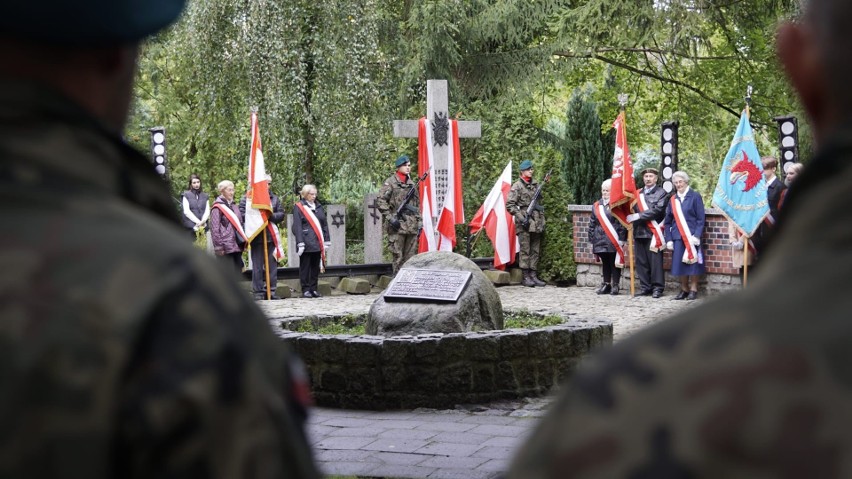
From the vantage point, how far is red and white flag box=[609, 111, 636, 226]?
18.6 metres

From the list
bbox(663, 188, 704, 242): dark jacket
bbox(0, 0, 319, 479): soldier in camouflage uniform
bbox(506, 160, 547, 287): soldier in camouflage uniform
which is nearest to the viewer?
bbox(0, 0, 319, 479): soldier in camouflage uniform

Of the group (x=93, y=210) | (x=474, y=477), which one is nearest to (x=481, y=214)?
(x=474, y=477)

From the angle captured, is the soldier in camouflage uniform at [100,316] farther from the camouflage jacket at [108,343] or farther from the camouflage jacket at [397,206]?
the camouflage jacket at [397,206]

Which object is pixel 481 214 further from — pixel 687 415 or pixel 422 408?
pixel 687 415

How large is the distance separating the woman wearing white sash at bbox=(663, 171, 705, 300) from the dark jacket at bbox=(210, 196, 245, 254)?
6471 millimetres

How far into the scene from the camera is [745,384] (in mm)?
977

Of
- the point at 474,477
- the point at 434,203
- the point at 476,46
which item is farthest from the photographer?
the point at 476,46

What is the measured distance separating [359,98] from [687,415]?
21.7 m

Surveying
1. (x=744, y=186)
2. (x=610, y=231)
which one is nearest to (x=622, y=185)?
(x=610, y=231)

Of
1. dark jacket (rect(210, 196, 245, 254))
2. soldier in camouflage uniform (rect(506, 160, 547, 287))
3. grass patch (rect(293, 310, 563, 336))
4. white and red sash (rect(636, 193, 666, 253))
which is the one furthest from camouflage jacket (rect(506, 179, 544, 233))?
grass patch (rect(293, 310, 563, 336))

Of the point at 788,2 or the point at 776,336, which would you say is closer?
the point at 776,336

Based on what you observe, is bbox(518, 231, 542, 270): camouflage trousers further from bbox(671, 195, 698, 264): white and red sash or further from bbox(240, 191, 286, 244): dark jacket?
bbox(240, 191, 286, 244): dark jacket

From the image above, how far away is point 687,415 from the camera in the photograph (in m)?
0.98

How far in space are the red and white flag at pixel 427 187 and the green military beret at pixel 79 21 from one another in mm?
16765
